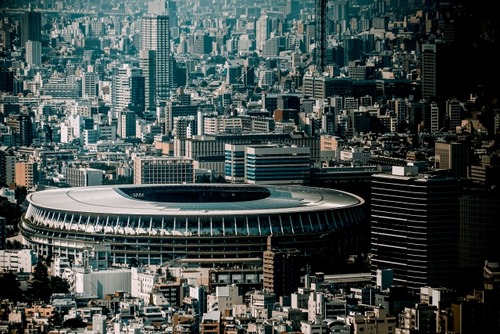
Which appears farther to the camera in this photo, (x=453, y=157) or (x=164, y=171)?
(x=164, y=171)

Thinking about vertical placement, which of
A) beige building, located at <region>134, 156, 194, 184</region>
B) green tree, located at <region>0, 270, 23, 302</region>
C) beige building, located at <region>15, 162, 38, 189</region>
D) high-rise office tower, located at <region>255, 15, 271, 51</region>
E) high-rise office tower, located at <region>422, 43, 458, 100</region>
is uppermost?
high-rise office tower, located at <region>255, 15, 271, 51</region>

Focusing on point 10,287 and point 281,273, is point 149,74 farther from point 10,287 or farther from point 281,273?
point 10,287

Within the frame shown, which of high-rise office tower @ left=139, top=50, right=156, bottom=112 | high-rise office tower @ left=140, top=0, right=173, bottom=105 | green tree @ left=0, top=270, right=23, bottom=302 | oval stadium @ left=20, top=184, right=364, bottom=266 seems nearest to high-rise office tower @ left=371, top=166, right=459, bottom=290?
oval stadium @ left=20, top=184, right=364, bottom=266

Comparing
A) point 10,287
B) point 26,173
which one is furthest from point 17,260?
point 26,173

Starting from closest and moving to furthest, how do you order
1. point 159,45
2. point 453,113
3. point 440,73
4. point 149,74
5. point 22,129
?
1. point 22,129
2. point 453,113
3. point 440,73
4. point 149,74
5. point 159,45

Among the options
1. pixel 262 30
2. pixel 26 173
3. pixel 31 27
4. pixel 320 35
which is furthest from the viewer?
pixel 262 30

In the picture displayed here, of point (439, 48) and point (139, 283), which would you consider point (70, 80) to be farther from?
point (139, 283)

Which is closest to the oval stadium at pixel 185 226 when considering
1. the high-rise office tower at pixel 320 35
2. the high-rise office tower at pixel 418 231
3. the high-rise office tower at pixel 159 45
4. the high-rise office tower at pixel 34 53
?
the high-rise office tower at pixel 418 231

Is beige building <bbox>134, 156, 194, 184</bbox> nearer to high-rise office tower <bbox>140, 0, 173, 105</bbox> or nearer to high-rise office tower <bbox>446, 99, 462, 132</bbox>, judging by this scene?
high-rise office tower <bbox>446, 99, 462, 132</bbox>
